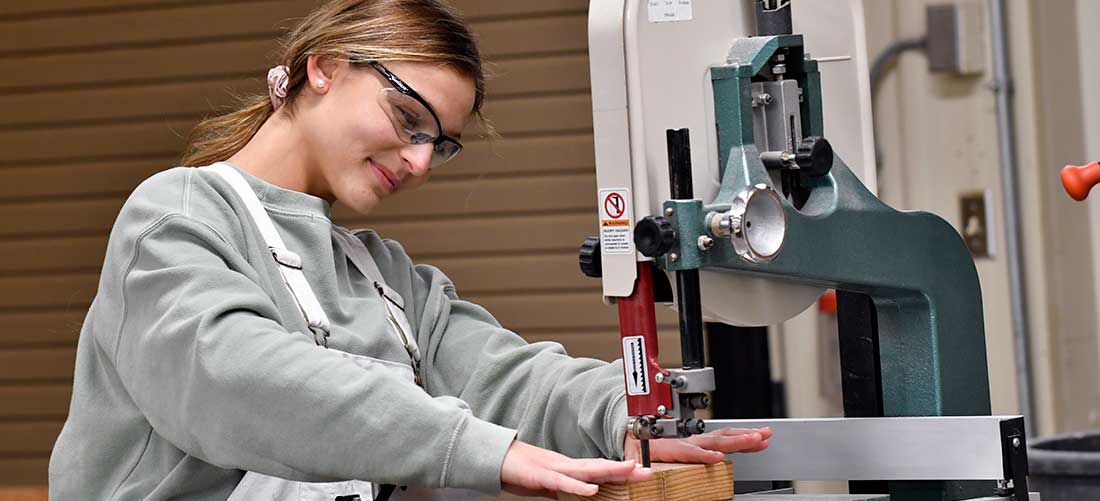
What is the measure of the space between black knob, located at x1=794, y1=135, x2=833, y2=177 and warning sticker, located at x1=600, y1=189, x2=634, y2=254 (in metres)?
0.25

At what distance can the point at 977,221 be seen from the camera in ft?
13.7

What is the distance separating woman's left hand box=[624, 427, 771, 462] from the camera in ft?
6.03

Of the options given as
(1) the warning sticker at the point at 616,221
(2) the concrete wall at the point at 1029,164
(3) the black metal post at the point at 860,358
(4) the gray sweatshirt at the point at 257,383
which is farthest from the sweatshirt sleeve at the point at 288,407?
(2) the concrete wall at the point at 1029,164

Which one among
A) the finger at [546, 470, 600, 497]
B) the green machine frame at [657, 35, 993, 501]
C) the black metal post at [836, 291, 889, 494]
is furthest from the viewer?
the black metal post at [836, 291, 889, 494]

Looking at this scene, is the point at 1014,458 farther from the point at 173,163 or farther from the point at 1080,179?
the point at 173,163

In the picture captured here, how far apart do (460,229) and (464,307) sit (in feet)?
7.61

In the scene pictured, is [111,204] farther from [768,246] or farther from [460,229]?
[768,246]

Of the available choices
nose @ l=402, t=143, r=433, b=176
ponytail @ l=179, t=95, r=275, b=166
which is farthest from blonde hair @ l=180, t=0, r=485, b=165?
nose @ l=402, t=143, r=433, b=176

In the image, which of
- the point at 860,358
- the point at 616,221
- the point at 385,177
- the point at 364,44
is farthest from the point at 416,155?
the point at 860,358

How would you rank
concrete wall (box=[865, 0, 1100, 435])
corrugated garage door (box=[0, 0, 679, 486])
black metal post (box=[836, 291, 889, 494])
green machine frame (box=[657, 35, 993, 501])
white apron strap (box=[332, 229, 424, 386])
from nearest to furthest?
green machine frame (box=[657, 35, 993, 501]) → black metal post (box=[836, 291, 889, 494]) → white apron strap (box=[332, 229, 424, 386]) → concrete wall (box=[865, 0, 1100, 435]) → corrugated garage door (box=[0, 0, 679, 486])

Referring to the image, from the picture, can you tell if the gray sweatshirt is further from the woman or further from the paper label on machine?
the paper label on machine

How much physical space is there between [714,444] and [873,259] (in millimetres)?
312

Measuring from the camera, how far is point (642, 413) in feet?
5.43

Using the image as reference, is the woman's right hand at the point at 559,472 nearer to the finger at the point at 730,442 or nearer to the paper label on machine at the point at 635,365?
the paper label on machine at the point at 635,365
